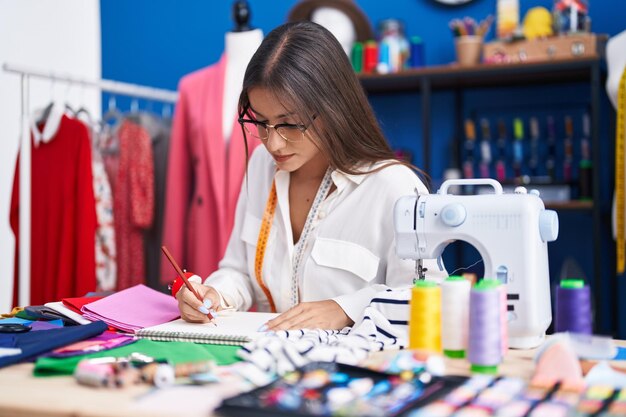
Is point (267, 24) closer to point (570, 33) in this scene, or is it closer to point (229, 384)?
point (570, 33)

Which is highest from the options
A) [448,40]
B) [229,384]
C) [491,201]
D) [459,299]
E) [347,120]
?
[448,40]

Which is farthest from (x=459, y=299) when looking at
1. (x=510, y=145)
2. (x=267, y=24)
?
(x=267, y=24)

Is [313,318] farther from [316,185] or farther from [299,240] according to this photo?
[316,185]

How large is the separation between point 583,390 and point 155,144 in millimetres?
2922

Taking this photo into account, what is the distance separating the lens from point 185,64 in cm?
454

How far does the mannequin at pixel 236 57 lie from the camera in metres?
3.25

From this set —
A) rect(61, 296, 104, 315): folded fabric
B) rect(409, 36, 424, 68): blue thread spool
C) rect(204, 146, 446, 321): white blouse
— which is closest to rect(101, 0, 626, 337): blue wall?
rect(409, 36, 424, 68): blue thread spool

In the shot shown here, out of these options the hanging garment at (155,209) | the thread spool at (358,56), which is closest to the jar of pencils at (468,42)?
the thread spool at (358,56)


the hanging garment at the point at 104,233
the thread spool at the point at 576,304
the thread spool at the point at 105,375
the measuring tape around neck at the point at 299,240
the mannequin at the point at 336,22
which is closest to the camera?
the thread spool at the point at 105,375

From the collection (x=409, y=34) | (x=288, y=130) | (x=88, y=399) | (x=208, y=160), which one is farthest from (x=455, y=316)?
(x=409, y=34)

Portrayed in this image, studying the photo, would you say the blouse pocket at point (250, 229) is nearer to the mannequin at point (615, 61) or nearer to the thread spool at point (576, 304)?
the thread spool at point (576, 304)

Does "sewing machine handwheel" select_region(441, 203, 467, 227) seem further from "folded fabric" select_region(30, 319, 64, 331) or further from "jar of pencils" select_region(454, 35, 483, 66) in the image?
"jar of pencils" select_region(454, 35, 483, 66)

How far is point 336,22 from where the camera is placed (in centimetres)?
367

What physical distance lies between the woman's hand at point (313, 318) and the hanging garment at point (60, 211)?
1770 millimetres
